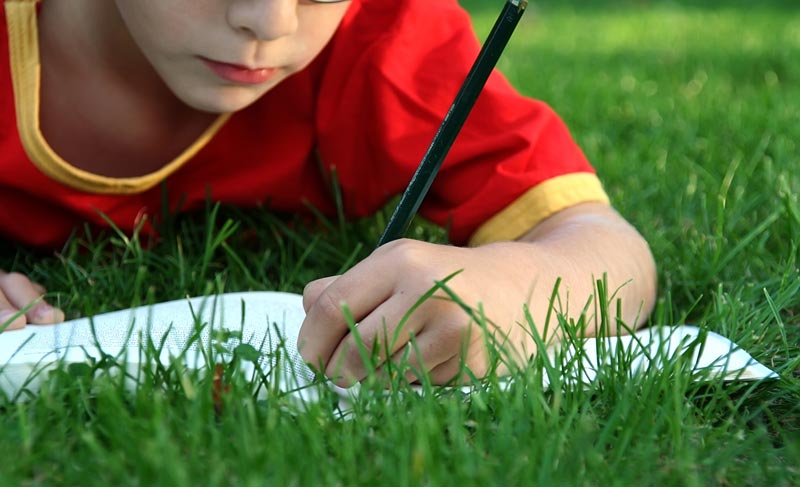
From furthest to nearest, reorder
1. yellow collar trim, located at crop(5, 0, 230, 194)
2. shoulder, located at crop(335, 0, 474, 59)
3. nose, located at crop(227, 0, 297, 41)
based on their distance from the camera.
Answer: shoulder, located at crop(335, 0, 474, 59) < yellow collar trim, located at crop(5, 0, 230, 194) < nose, located at crop(227, 0, 297, 41)

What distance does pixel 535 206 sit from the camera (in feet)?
4.62

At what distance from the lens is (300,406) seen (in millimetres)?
959

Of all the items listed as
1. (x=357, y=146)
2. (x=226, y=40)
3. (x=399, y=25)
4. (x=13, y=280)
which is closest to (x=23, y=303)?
(x=13, y=280)

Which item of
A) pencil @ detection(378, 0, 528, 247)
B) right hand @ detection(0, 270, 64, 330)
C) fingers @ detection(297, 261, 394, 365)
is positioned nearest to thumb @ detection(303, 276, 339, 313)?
fingers @ detection(297, 261, 394, 365)

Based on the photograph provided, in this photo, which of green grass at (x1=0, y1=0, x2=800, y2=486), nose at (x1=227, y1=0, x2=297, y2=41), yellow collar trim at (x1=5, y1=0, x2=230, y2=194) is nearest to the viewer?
green grass at (x1=0, y1=0, x2=800, y2=486)

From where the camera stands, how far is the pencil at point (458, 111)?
1.04 metres

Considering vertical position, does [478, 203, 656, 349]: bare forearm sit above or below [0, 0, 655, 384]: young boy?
below

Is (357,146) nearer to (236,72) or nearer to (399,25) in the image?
(399,25)

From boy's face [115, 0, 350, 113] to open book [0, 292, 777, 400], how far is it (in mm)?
248

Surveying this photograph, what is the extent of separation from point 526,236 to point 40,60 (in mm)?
654

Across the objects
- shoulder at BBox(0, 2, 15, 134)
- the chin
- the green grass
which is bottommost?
the green grass

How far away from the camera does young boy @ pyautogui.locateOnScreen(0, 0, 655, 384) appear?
1213 millimetres

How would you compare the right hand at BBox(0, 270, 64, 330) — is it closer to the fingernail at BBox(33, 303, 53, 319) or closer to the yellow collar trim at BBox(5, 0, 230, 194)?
the fingernail at BBox(33, 303, 53, 319)

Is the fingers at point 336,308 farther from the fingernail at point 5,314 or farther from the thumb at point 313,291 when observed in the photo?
the fingernail at point 5,314
